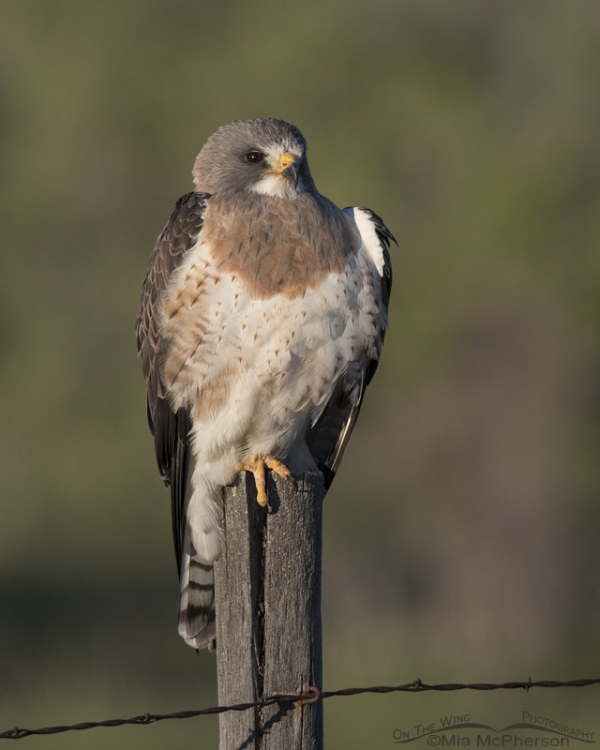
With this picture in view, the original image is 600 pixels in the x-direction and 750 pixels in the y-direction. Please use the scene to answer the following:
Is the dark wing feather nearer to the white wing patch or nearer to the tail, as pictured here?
the tail

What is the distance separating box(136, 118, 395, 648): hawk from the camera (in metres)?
3.80

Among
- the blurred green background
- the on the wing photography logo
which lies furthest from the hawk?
the blurred green background

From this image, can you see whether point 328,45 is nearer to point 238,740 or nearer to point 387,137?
point 387,137

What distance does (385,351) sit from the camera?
9.44 meters

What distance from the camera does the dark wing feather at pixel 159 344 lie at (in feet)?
12.8

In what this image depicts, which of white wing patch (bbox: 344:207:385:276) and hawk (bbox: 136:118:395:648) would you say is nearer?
hawk (bbox: 136:118:395:648)

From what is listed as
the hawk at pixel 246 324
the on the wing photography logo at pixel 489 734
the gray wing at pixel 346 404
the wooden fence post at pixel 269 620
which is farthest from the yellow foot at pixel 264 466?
the on the wing photography logo at pixel 489 734

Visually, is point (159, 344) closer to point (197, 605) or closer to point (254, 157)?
point (254, 157)

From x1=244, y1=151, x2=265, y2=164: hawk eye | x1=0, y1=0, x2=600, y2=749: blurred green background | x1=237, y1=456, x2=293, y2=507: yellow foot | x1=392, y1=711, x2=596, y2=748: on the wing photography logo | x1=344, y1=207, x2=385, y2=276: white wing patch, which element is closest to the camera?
x1=237, y1=456, x2=293, y2=507: yellow foot

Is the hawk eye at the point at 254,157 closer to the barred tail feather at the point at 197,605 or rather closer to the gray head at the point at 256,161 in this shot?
the gray head at the point at 256,161

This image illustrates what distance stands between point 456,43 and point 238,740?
8.79 m

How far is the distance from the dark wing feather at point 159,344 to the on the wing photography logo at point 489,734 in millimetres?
2683

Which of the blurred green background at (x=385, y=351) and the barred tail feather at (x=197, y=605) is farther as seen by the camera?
the blurred green background at (x=385, y=351)

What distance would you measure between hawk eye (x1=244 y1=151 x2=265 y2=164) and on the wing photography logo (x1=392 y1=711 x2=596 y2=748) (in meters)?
3.47
